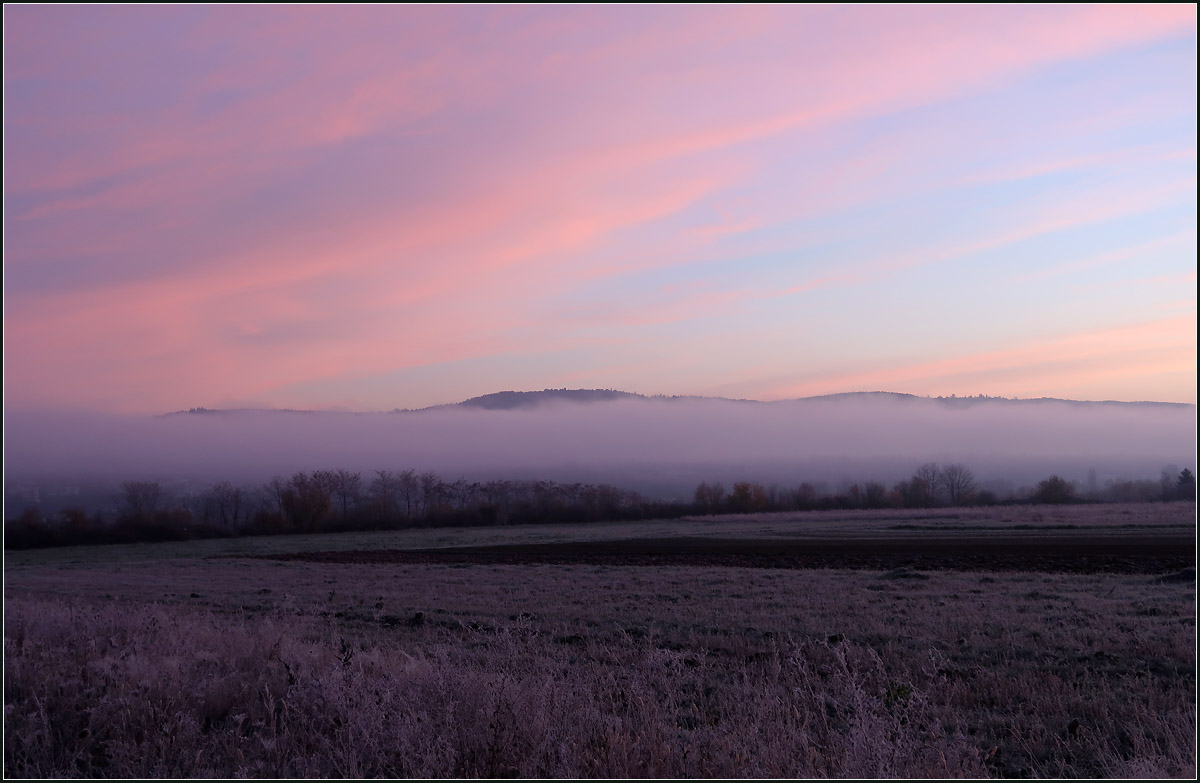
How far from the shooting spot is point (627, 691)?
894 cm

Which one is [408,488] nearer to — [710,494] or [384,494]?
[384,494]

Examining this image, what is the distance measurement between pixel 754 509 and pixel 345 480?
61.2 meters

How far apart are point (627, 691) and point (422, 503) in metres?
105

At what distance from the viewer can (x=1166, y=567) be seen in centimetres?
2558

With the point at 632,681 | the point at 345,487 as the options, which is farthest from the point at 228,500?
the point at 632,681

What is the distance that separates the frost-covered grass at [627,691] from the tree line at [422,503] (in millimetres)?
66186

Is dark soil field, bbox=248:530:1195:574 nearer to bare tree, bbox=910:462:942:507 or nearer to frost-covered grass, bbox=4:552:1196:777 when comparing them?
frost-covered grass, bbox=4:552:1196:777

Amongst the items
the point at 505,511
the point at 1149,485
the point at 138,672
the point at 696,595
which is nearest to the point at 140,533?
the point at 505,511

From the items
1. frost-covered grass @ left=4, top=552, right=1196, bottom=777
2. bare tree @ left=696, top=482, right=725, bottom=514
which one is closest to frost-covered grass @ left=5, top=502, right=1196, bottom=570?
frost-covered grass @ left=4, top=552, right=1196, bottom=777

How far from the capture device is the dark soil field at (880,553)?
93.0ft

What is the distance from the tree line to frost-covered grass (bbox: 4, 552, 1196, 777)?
66.2m

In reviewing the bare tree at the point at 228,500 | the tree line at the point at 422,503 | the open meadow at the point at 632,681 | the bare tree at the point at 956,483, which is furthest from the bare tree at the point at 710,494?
the open meadow at the point at 632,681

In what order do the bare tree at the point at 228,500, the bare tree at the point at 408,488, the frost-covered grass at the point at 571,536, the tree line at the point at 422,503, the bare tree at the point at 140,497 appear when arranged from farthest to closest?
the bare tree at the point at 408,488, the bare tree at the point at 228,500, the bare tree at the point at 140,497, the tree line at the point at 422,503, the frost-covered grass at the point at 571,536

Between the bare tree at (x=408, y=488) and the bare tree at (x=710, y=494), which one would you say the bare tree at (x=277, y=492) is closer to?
the bare tree at (x=408, y=488)
